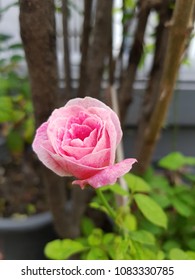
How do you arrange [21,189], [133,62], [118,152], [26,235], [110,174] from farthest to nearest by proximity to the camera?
[21,189]
[26,235]
[133,62]
[118,152]
[110,174]

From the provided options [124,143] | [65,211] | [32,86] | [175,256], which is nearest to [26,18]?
[32,86]

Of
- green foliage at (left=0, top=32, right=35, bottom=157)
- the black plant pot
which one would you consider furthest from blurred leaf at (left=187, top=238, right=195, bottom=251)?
green foliage at (left=0, top=32, right=35, bottom=157)

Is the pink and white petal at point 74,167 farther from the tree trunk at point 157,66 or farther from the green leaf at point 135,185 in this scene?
the tree trunk at point 157,66

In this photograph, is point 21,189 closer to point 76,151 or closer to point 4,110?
point 4,110

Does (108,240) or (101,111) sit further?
(108,240)

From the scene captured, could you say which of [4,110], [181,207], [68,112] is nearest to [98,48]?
[4,110]
